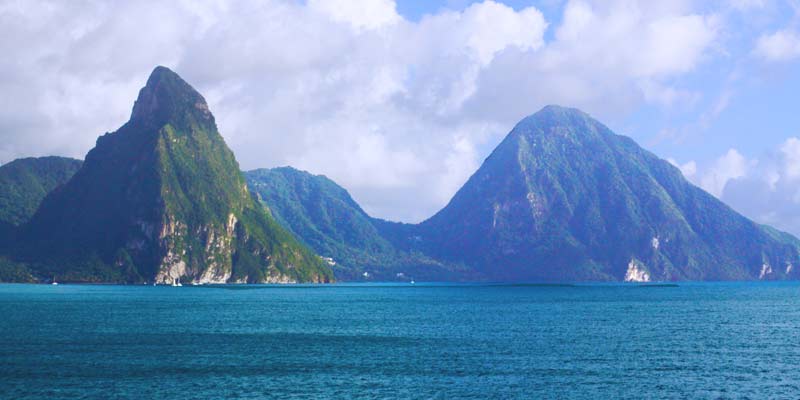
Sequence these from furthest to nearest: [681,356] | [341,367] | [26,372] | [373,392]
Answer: [681,356], [341,367], [26,372], [373,392]

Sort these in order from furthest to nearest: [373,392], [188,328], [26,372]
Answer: [188,328] < [26,372] < [373,392]

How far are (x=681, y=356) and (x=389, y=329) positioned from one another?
205 feet

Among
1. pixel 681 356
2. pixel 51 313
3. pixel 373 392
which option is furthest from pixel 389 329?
pixel 51 313

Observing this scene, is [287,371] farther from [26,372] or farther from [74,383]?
[26,372]

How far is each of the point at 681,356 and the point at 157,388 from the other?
7354cm

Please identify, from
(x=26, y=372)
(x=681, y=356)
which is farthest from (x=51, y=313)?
(x=681, y=356)

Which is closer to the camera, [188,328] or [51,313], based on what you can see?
[188,328]

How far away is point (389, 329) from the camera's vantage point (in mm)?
163625

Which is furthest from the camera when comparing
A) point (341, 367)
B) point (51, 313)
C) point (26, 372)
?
point (51, 313)

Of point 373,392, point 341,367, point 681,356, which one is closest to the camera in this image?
point 373,392

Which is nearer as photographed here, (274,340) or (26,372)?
(26,372)

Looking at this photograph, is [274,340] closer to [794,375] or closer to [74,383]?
[74,383]

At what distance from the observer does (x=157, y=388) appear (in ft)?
298

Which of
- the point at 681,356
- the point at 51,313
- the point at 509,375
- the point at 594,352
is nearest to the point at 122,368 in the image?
the point at 509,375
